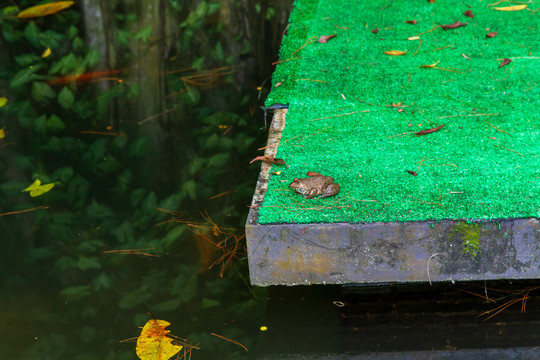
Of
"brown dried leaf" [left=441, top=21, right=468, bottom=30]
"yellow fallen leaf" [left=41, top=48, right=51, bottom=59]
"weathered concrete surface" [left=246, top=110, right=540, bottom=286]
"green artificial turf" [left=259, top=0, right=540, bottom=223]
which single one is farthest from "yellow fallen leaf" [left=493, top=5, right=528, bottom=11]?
"yellow fallen leaf" [left=41, top=48, right=51, bottom=59]

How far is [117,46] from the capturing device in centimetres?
450

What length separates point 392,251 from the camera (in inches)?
78.5

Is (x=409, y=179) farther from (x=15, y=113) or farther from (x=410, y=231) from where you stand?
(x=15, y=113)

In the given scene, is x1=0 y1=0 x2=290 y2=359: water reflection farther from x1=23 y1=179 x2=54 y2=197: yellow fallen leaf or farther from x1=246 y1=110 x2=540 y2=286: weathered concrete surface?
x1=246 y1=110 x2=540 y2=286: weathered concrete surface

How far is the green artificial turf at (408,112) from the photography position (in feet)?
6.81

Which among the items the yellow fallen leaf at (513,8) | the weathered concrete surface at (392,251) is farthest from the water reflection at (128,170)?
the yellow fallen leaf at (513,8)

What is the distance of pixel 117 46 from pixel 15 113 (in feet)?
3.50

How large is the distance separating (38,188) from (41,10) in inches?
95.3

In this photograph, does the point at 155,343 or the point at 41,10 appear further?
the point at 41,10

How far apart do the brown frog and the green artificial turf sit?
0.9 inches

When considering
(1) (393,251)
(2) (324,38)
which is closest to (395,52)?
(2) (324,38)

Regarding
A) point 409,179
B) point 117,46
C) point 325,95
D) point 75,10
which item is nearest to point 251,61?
point 117,46

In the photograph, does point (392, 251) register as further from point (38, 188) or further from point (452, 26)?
point (452, 26)

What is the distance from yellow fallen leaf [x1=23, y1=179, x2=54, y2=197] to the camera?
2982 mm
